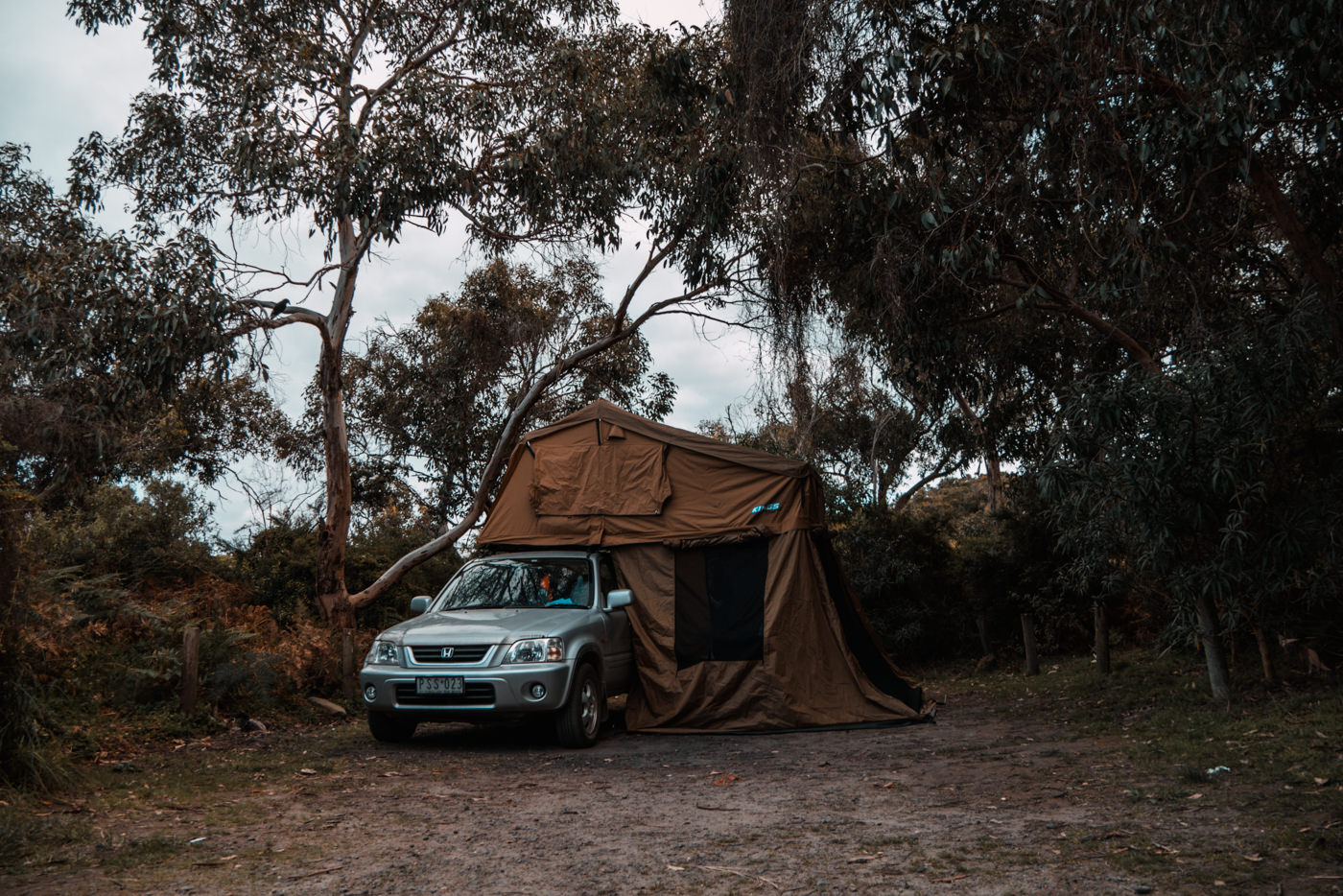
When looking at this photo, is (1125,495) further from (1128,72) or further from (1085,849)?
(1085,849)

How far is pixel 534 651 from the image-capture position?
8.23m

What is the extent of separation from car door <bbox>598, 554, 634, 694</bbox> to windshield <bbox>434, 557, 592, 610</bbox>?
242 millimetres

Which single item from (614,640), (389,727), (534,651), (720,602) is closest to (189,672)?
(389,727)

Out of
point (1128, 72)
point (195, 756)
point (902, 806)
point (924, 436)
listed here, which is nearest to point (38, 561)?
point (195, 756)

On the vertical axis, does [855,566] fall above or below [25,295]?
below

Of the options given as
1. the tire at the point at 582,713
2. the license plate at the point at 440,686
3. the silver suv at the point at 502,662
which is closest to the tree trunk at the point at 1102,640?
the silver suv at the point at 502,662

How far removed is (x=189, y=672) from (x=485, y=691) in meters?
3.11

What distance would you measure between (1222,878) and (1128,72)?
5610 millimetres

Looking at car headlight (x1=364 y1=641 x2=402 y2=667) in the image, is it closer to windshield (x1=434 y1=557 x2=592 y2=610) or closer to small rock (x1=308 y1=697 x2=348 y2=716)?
windshield (x1=434 y1=557 x2=592 y2=610)

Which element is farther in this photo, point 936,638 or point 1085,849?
point 936,638

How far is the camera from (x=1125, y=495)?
24.9 feet

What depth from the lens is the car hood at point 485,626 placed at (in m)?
8.28

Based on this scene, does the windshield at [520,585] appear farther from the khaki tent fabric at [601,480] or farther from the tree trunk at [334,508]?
the tree trunk at [334,508]

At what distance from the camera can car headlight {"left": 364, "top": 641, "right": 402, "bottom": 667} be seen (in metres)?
8.41
